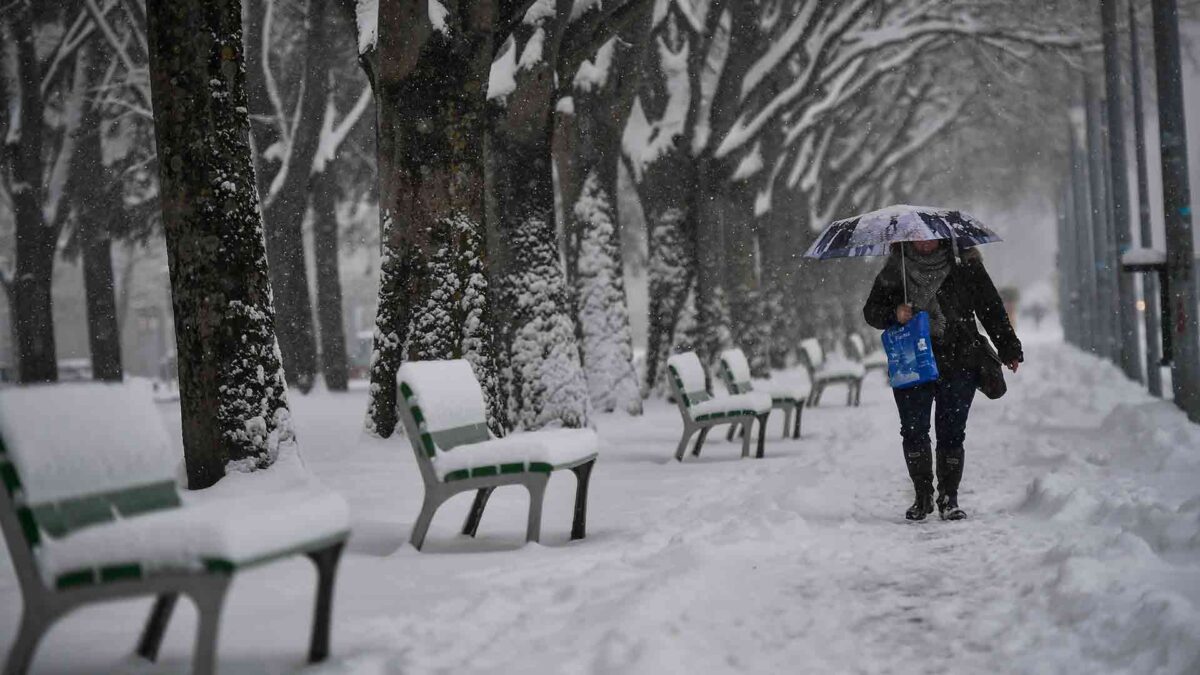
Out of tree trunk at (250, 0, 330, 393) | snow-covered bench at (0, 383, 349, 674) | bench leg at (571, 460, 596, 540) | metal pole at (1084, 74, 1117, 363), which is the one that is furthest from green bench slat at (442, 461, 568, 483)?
metal pole at (1084, 74, 1117, 363)

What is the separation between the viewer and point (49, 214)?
2181 cm

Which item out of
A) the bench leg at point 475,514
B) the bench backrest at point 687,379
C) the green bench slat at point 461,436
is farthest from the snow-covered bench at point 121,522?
the bench backrest at point 687,379

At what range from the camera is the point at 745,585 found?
6.07 meters

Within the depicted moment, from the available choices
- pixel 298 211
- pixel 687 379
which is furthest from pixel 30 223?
pixel 687 379

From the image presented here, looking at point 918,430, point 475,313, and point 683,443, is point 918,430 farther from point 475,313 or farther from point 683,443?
point 683,443

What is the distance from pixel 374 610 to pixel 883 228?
4219mm

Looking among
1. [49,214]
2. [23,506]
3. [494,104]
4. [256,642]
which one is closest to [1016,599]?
[256,642]

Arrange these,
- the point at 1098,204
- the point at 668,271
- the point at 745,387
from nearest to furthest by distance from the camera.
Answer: the point at 745,387 < the point at 668,271 < the point at 1098,204

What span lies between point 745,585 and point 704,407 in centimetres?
629

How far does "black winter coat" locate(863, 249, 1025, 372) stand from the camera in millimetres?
8133

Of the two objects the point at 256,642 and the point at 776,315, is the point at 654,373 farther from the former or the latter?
the point at 256,642

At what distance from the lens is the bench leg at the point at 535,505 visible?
7.12m

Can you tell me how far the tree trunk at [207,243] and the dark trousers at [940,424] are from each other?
381 centimetres

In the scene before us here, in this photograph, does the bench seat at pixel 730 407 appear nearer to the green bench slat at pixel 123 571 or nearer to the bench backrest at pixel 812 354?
the green bench slat at pixel 123 571
